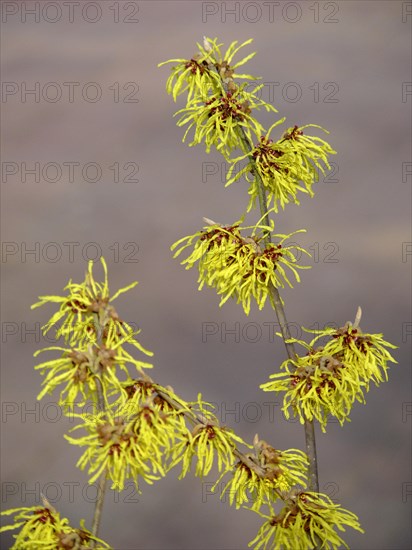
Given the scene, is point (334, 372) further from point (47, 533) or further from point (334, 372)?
point (47, 533)

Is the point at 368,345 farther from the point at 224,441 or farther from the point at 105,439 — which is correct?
the point at 105,439

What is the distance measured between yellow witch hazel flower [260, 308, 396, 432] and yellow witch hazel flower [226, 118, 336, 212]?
58cm

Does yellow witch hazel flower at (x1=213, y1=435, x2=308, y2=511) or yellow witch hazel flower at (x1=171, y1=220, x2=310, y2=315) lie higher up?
yellow witch hazel flower at (x1=171, y1=220, x2=310, y2=315)

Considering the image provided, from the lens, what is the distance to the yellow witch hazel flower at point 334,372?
14.0 ft

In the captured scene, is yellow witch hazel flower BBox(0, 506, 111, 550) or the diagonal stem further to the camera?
the diagonal stem

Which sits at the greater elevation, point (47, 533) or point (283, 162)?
point (283, 162)

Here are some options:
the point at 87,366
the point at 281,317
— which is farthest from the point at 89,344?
the point at 281,317

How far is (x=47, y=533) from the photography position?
3889 mm


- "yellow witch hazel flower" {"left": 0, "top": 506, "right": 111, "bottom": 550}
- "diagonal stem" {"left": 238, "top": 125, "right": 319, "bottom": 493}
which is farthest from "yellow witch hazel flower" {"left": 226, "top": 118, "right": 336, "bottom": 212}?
"yellow witch hazel flower" {"left": 0, "top": 506, "right": 111, "bottom": 550}

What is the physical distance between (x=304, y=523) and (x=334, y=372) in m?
0.58

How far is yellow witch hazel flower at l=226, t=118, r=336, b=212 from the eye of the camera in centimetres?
439

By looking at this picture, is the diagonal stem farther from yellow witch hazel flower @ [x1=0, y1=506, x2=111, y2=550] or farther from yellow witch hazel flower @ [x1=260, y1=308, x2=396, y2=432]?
yellow witch hazel flower @ [x1=0, y1=506, x2=111, y2=550]

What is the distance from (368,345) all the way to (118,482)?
114 centimetres

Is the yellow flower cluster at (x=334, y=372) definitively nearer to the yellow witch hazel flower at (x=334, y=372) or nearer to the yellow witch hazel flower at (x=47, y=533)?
the yellow witch hazel flower at (x=334, y=372)
